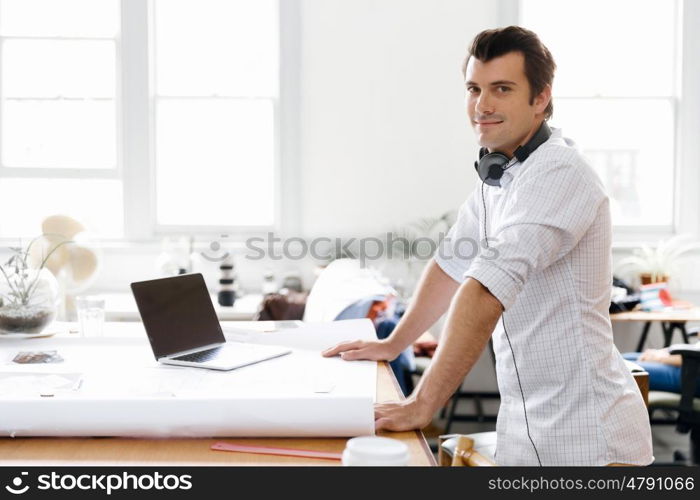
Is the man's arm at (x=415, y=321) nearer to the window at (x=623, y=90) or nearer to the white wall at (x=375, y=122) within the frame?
the white wall at (x=375, y=122)

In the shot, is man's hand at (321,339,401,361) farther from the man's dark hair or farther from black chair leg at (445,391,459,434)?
black chair leg at (445,391,459,434)

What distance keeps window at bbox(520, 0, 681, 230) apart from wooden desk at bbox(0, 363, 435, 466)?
4.14 m

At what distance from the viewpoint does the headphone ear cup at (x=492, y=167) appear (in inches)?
70.6

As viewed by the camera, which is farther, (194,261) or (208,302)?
(194,261)

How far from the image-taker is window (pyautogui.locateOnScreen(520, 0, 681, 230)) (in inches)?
199

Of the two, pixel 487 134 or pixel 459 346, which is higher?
pixel 487 134

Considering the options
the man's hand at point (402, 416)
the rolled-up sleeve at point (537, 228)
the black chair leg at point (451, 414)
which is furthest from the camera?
the black chair leg at point (451, 414)

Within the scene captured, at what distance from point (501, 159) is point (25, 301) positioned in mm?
1330

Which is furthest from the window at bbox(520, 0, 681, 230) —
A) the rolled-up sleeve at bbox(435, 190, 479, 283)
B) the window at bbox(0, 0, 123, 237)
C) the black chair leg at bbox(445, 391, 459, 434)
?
the rolled-up sleeve at bbox(435, 190, 479, 283)

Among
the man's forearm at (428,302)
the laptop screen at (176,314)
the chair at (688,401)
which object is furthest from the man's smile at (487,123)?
the chair at (688,401)

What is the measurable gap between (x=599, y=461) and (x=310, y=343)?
760mm
